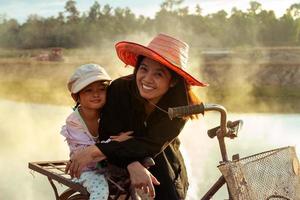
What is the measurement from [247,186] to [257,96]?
24.5 meters

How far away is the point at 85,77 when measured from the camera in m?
3.51

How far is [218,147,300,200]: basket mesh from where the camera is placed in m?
2.72

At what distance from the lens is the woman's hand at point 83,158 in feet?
10.7

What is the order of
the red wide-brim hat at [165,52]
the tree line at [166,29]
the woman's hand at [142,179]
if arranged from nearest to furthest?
1. the woman's hand at [142,179]
2. the red wide-brim hat at [165,52]
3. the tree line at [166,29]

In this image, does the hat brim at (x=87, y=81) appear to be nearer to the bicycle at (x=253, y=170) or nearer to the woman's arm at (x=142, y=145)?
the woman's arm at (x=142, y=145)

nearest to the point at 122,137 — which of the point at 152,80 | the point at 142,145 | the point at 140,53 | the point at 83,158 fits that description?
the point at 142,145

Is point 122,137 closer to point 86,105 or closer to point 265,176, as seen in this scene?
point 86,105

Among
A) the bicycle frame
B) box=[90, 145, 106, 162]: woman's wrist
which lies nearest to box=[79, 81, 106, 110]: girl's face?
box=[90, 145, 106, 162]: woman's wrist

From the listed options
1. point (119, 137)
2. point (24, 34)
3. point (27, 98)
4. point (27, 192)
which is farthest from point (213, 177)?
point (24, 34)

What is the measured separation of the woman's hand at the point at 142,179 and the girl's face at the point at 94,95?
51cm

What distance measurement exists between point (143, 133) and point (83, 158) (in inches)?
13.3

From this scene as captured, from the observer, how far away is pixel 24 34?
6056cm

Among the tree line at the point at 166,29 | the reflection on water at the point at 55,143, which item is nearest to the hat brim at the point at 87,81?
the reflection on water at the point at 55,143

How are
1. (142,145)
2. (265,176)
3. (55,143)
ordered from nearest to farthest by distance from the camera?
(265,176), (142,145), (55,143)
